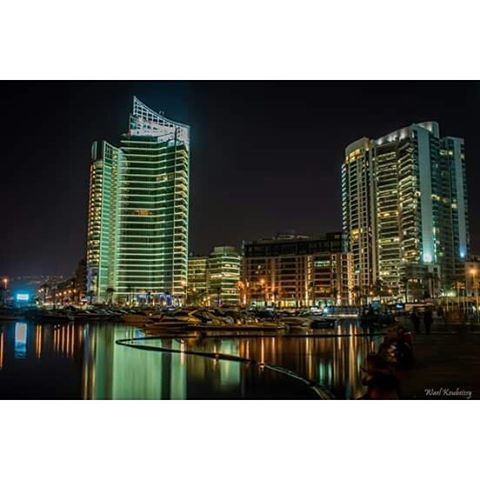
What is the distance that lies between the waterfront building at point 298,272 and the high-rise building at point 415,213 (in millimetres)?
5241

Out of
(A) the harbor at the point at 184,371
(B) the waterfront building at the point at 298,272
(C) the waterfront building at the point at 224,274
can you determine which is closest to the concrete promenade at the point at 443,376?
(A) the harbor at the point at 184,371

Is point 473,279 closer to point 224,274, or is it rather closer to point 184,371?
point 184,371

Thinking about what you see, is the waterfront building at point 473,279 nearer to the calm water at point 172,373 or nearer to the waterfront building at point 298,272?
the calm water at point 172,373

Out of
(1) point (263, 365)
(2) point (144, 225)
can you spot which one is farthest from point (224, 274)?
(1) point (263, 365)

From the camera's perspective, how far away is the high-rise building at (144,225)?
87688mm

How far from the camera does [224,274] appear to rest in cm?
11225

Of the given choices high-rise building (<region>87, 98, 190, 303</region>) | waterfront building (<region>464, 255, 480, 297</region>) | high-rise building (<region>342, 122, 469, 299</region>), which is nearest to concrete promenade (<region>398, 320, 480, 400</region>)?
waterfront building (<region>464, 255, 480, 297</region>)

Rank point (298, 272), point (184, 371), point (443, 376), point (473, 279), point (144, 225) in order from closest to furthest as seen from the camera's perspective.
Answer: point (443, 376) → point (184, 371) → point (473, 279) → point (144, 225) → point (298, 272)

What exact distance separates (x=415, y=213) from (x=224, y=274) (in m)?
45.0

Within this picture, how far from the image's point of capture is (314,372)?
26.6 ft

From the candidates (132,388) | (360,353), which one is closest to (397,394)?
(132,388)

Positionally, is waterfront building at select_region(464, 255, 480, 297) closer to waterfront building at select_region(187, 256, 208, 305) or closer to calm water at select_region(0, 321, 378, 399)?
calm water at select_region(0, 321, 378, 399)
